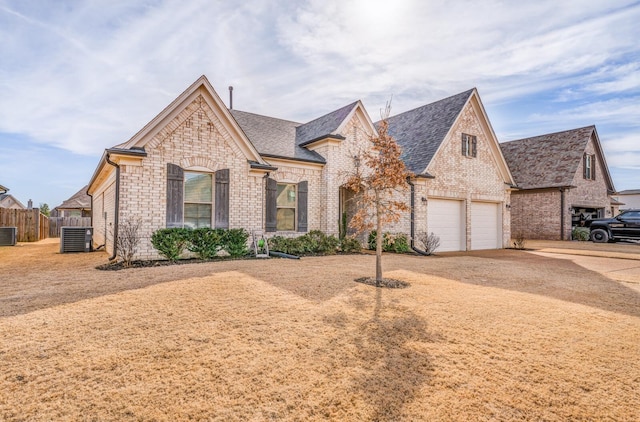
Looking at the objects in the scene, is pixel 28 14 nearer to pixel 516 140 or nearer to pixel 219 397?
pixel 219 397

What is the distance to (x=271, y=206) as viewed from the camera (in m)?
12.1

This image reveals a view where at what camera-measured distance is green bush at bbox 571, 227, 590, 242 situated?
20609mm

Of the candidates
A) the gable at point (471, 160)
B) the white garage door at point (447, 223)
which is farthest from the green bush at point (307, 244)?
the gable at point (471, 160)

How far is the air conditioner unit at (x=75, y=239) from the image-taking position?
12656mm

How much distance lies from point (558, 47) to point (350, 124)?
7.22 meters

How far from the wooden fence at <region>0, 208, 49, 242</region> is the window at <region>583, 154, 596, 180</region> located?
34.7m

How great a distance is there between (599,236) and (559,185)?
3.64m

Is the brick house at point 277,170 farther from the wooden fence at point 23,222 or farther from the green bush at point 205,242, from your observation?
the wooden fence at point 23,222

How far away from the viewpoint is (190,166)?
33.4 ft

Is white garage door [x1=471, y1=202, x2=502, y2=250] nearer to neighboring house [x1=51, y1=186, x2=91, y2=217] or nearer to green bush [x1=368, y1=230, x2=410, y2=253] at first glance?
green bush [x1=368, y1=230, x2=410, y2=253]

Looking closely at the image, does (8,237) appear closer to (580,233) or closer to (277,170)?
(277,170)

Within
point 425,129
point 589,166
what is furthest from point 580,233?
point 425,129

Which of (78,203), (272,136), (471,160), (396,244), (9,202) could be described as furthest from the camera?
(9,202)

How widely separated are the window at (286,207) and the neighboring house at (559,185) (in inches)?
631
